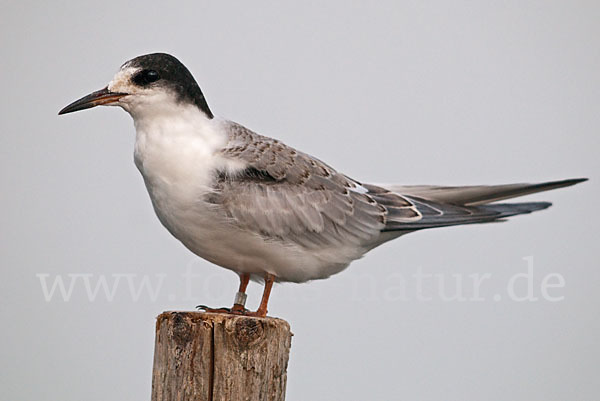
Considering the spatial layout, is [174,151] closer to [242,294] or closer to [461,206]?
[242,294]

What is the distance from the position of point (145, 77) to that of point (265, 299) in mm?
1277

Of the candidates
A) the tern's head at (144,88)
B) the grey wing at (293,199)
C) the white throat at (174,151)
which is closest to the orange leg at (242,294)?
the grey wing at (293,199)

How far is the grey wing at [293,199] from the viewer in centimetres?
402

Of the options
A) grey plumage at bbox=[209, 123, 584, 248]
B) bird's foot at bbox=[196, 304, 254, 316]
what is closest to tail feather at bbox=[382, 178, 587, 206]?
grey plumage at bbox=[209, 123, 584, 248]

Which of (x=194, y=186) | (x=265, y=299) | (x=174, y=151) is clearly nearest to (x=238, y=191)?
(x=194, y=186)

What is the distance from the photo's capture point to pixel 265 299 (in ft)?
13.6

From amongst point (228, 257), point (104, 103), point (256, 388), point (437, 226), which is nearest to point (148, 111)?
point (104, 103)

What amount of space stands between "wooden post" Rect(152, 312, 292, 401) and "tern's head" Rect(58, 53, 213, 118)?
3.51 feet

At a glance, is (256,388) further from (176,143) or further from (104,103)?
(104,103)

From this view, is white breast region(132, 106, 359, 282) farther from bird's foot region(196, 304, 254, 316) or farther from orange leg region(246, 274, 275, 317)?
bird's foot region(196, 304, 254, 316)

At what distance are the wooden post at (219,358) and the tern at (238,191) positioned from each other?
532mm

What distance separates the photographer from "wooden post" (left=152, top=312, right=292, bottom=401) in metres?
3.52

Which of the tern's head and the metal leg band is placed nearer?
the tern's head

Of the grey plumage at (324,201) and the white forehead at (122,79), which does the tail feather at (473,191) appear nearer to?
the grey plumage at (324,201)
